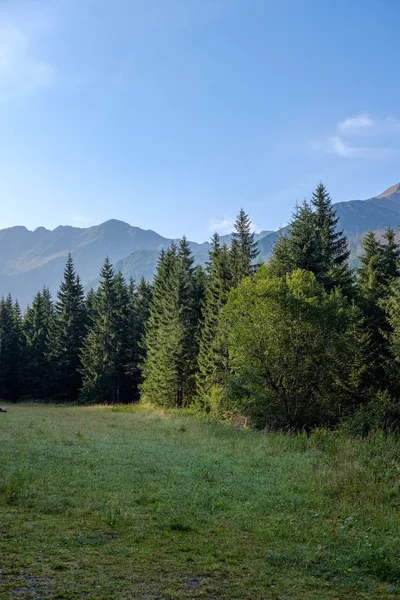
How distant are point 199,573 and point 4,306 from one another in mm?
68436

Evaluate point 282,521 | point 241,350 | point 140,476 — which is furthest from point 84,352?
point 282,521

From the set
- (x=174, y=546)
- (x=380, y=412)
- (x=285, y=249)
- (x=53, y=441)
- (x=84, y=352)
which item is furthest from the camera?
(x=84, y=352)

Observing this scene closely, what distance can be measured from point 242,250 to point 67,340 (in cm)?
3106

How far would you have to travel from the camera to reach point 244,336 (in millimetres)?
23781

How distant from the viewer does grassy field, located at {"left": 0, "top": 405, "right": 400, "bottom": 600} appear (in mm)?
5273

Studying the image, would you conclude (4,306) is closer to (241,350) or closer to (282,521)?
(241,350)

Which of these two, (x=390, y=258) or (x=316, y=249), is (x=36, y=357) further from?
(x=390, y=258)

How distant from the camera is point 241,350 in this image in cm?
2402

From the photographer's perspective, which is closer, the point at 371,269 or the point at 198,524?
the point at 198,524

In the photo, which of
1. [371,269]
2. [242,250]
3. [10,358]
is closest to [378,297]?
[371,269]

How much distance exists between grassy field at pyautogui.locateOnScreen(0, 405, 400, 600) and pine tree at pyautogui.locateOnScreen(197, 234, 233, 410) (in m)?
22.6

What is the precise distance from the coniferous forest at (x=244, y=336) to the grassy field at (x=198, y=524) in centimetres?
906

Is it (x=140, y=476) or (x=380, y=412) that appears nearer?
(x=140, y=476)

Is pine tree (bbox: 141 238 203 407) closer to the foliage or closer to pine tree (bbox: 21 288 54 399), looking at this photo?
pine tree (bbox: 21 288 54 399)
